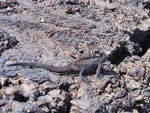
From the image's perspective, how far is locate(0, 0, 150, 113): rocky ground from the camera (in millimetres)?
5484

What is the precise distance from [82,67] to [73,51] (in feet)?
1.48

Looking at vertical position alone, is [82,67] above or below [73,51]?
below

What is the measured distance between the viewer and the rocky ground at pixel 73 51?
18.0ft

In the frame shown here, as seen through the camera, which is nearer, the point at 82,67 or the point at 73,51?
the point at 82,67

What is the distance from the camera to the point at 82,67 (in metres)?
6.21

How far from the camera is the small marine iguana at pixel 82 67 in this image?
6.01 meters

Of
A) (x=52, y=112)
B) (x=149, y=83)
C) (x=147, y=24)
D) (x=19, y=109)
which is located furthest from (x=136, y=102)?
(x=147, y=24)

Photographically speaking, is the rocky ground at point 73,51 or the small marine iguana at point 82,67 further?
the small marine iguana at point 82,67

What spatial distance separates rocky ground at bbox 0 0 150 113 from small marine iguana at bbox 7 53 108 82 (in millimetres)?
96

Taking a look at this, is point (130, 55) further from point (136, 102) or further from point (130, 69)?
point (136, 102)

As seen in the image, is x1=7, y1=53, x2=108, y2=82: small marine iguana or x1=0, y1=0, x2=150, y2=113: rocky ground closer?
x1=0, y1=0, x2=150, y2=113: rocky ground

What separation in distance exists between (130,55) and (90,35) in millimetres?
810

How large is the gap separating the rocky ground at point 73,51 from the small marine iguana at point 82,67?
10 centimetres

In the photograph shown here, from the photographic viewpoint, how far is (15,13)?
24.6 feet
